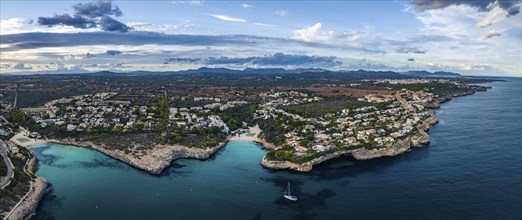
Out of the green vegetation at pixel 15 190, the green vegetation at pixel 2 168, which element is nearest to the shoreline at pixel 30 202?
the green vegetation at pixel 15 190

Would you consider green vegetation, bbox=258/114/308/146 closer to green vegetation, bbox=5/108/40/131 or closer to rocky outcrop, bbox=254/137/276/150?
rocky outcrop, bbox=254/137/276/150

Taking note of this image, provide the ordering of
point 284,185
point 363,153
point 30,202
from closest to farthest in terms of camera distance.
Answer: point 30,202 < point 284,185 < point 363,153

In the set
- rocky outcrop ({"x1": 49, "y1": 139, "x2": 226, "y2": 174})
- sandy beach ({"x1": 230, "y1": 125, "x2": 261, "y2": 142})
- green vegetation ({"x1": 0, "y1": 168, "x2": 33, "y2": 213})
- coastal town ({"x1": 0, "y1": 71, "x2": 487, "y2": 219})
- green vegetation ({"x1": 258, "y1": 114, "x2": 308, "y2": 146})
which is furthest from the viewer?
sandy beach ({"x1": 230, "y1": 125, "x2": 261, "y2": 142})

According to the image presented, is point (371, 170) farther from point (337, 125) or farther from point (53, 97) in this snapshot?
point (53, 97)

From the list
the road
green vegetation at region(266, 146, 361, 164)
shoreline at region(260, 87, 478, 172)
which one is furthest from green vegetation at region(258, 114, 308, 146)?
the road

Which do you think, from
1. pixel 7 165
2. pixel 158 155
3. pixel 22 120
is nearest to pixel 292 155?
pixel 158 155

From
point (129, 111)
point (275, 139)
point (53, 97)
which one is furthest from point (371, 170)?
point (53, 97)

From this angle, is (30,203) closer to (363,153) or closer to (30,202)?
(30,202)
